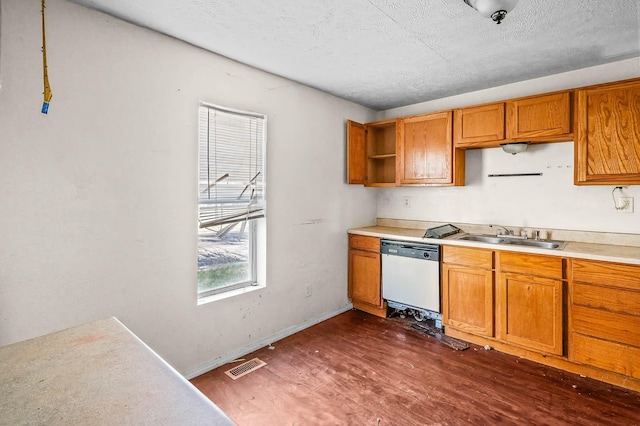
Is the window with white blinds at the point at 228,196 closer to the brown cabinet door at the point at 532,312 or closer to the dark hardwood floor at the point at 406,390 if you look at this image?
the dark hardwood floor at the point at 406,390

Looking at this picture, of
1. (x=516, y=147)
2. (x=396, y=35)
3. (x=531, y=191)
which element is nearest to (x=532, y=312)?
(x=531, y=191)

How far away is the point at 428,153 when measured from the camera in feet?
11.7

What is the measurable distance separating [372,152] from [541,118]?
1852 mm

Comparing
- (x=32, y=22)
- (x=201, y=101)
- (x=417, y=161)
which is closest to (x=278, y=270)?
(x=201, y=101)

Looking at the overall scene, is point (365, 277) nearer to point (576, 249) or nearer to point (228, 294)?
point (228, 294)

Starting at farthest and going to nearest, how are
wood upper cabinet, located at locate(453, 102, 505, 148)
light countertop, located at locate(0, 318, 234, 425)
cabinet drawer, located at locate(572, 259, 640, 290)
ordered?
wood upper cabinet, located at locate(453, 102, 505, 148)
cabinet drawer, located at locate(572, 259, 640, 290)
light countertop, located at locate(0, 318, 234, 425)

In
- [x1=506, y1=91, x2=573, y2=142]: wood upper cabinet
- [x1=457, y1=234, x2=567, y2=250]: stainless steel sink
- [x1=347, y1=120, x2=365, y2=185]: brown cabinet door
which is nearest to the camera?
[x1=506, y1=91, x2=573, y2=142]: wood upper cabinet

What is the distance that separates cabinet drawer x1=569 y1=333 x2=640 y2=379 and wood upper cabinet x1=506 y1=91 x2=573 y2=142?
1641 mm

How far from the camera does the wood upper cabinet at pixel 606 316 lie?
2268 mm

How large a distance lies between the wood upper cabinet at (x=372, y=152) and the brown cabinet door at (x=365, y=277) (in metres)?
0.90

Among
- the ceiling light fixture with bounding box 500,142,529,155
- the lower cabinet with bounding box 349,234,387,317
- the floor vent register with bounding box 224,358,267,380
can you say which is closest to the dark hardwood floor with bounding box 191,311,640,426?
the floor vent register with bounding box 224,358,267,380

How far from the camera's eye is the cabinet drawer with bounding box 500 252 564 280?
258cm

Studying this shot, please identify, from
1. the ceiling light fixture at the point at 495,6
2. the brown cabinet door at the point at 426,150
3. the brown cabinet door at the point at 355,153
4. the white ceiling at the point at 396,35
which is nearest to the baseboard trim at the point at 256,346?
the brown cabinet door at the point at 355,153

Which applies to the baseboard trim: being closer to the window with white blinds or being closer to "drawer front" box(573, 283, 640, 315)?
the window with white blinds
